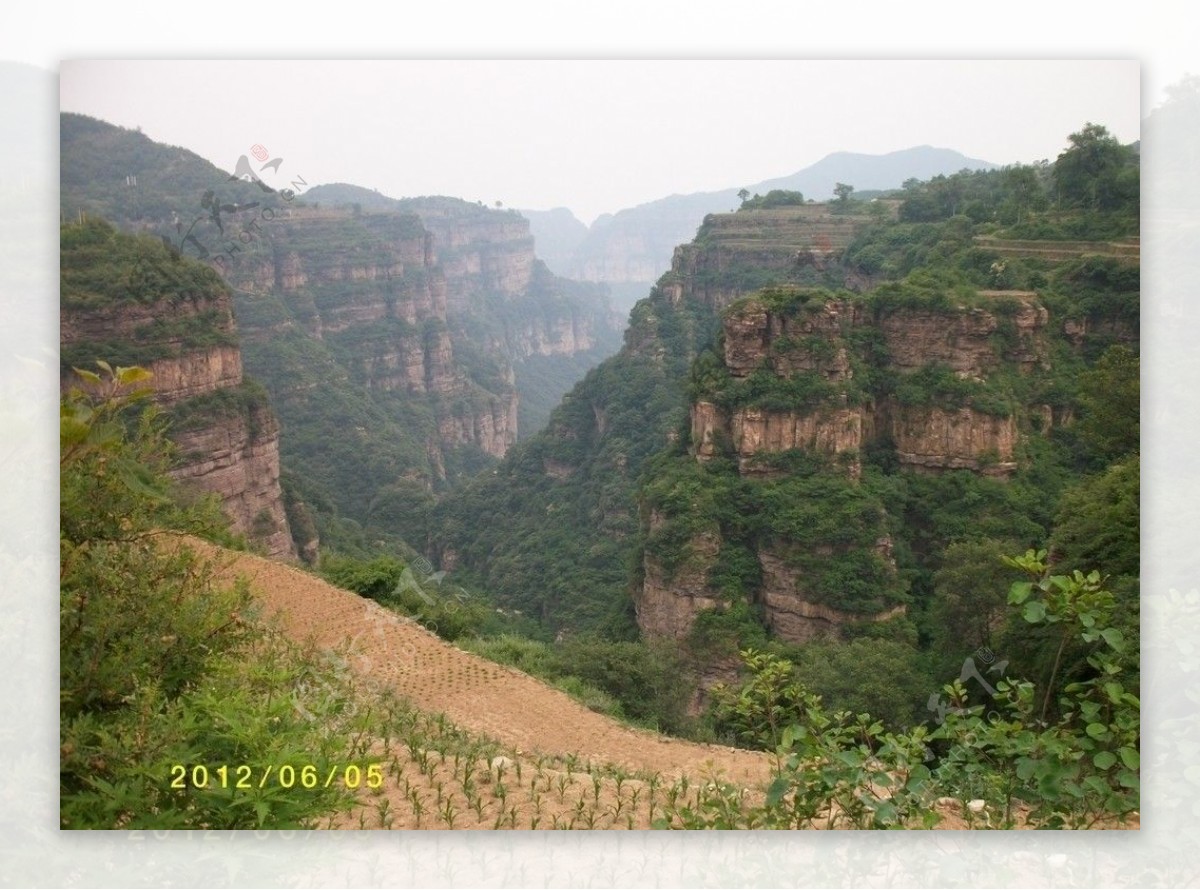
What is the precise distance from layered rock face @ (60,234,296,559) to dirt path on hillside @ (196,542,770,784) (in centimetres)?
715

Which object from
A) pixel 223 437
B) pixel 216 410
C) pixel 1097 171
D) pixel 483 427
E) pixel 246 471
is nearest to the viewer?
pixel 1097 171

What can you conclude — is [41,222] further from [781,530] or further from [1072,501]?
[781,530]

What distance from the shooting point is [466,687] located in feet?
23.8

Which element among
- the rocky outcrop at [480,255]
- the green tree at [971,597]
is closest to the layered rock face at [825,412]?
the green tree at [971,597]

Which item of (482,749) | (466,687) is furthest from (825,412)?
(482,749)

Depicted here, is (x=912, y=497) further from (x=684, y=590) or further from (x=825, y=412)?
(x=684, y=590)

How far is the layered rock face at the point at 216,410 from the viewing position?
55.7 ft

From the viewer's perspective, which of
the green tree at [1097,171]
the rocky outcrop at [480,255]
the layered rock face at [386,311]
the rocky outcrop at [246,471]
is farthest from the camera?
the rocky outcrop at [480,255]

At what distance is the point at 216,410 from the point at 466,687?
15025 mm

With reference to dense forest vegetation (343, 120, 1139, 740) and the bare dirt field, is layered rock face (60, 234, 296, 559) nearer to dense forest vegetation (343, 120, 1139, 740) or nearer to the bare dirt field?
dense forest vegetation (343, 120, 1139, 740)

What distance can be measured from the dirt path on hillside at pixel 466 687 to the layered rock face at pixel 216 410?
7.15 meters

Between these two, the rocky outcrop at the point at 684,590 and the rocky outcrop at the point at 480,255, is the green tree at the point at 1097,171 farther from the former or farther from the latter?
the rocky outcrop at the point at 480,255

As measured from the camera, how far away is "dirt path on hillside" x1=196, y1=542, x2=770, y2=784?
6156 mm

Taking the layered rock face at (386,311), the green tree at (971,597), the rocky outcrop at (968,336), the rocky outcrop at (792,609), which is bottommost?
the rocky outcrop at (792,609)
